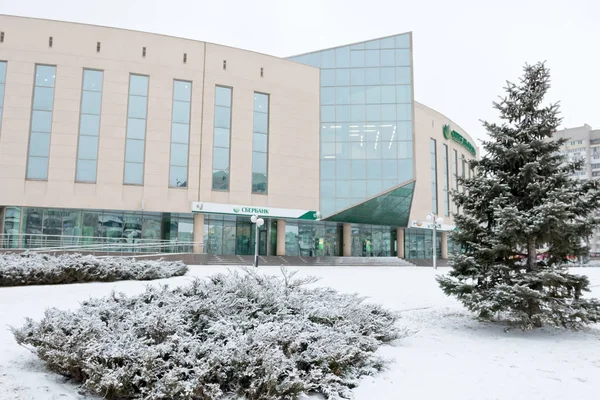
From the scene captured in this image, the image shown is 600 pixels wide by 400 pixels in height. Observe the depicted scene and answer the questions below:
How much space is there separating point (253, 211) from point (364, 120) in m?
12.8

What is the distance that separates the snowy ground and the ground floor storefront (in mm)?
18052

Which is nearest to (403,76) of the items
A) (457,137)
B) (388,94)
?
(388,94)

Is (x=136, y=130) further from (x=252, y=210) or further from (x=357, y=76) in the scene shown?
(x=357, y=76)

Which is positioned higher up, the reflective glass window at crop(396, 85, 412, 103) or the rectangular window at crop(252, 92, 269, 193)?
the reflective glass window at crop(396, 85, 412, 103)

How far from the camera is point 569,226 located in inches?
297

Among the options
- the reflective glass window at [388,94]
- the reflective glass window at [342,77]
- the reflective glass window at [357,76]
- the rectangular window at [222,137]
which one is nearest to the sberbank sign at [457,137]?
the reflective glass window at [388,94]

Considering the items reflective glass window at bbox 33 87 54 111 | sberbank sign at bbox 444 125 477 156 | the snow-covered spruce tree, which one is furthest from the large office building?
the snow-covered spruce tree

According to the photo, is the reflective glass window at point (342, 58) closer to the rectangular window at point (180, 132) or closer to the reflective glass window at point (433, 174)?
the rectangular window at point (180, 132)

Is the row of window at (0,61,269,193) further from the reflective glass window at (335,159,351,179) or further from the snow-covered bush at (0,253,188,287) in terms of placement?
the snow-covered bush at (0,253,188,287)

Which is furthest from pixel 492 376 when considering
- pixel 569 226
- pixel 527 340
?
pixel 569 226

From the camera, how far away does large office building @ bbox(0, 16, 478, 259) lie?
3056 centimetres

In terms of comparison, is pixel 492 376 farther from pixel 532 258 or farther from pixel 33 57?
pixel 33 57

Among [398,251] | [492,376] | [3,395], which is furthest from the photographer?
[398,251]

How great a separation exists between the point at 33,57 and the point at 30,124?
15.7 ft
